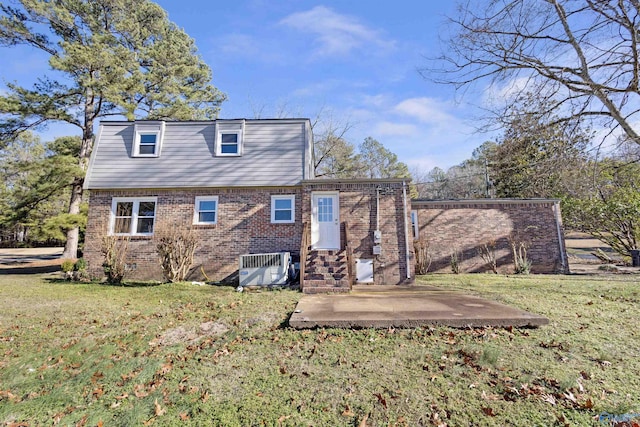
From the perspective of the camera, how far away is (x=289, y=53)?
11117 millimetres

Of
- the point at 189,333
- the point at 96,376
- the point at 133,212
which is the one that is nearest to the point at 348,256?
the point at 189,333

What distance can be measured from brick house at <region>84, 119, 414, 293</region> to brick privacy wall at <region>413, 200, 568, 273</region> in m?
3.21

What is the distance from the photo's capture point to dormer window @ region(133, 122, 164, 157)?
1123 cm

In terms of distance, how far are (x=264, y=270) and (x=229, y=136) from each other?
A: 568cm

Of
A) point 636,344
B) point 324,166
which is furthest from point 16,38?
point 636,344

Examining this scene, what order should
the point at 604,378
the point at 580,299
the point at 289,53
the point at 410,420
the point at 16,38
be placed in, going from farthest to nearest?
the point at 16,38 < the point at 289,53 < the point at 580,299 < the point at 604,378 < the point at 410,420

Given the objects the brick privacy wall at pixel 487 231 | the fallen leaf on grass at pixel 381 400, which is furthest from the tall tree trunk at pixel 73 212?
the fallen leaf on grass at pixel 381 400

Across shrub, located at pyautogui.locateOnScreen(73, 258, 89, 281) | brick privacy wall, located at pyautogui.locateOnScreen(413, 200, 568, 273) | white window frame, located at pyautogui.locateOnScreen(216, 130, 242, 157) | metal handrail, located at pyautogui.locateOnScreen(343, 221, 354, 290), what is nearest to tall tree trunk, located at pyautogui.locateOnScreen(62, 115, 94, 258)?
shrub, located at pyautogui.locateOnScreen(73, 258, 89, 281)

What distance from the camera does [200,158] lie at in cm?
1105

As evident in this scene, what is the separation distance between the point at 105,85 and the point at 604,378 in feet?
63.6

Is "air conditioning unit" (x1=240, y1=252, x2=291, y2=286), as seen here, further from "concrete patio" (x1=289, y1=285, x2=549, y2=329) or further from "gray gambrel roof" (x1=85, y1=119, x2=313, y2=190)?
"gray gambrel roof" (x1=85, y1=119, x2=313, y2=190)

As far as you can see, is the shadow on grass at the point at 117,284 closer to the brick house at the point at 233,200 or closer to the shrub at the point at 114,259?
the shrub at the point at 114,259

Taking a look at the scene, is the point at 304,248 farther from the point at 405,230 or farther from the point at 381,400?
the point at 381,400

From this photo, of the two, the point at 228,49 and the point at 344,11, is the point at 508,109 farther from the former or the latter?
the point at 228,49
